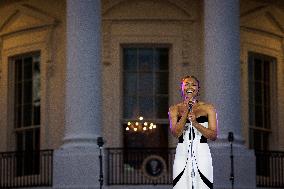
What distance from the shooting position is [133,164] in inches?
937

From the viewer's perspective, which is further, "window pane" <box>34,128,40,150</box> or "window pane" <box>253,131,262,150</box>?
"window pane" <box>253,131,262,150</box>

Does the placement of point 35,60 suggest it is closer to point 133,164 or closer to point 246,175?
point 133,164

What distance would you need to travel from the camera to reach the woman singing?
22.9ft

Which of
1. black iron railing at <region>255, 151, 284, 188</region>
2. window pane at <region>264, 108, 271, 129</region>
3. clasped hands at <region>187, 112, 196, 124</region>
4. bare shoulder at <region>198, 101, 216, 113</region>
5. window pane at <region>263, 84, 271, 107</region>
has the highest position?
window pane at <region>263, 84, 271, 107</region>

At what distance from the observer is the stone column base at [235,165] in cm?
2128

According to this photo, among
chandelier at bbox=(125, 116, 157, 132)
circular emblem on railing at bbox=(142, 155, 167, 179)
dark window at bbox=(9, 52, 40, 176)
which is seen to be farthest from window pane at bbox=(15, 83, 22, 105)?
circular emblem on railing at bbox=(142, 155, 167, 179)

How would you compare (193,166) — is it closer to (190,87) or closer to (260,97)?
Result: (190,87)

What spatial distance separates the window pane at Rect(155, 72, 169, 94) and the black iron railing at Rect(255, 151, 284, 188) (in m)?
3.25

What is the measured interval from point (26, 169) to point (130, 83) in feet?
12.3

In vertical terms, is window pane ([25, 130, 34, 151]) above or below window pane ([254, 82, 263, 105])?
below

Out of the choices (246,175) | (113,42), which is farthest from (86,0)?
(246,175)

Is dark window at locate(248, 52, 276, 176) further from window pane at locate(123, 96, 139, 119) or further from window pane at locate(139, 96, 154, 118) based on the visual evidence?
window pane at locate(123, 96, 139, 119)

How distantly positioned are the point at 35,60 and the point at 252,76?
6.25 m

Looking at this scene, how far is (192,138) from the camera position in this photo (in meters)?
7.08
